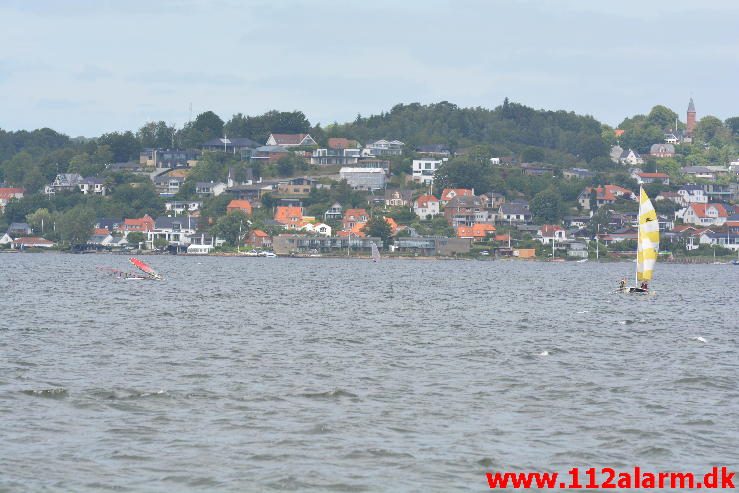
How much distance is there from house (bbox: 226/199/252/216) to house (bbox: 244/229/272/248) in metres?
8.09

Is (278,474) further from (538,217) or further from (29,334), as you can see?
(538,217)

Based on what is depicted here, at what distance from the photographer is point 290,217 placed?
188625 millimetres

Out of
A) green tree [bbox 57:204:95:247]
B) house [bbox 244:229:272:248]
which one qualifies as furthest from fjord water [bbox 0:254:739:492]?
green tree [bbox 57:204:95:247]

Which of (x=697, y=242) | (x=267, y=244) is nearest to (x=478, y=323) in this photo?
(x=267, y=244)

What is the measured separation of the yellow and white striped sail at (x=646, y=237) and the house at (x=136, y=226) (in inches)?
4902

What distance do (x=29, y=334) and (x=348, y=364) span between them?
14.5 m

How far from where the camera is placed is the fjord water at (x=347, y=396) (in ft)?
76.0

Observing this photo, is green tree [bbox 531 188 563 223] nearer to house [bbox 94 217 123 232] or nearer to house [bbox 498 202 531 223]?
house [bbox 498 202 531 223]

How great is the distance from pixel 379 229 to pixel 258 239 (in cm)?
1994

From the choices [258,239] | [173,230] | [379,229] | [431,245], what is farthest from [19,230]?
[431,245]

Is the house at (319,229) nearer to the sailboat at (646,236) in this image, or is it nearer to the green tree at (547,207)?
the green tree at (547,207)

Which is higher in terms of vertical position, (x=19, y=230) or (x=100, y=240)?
(x=19, y=230)

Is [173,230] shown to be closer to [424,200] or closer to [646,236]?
[424,200]

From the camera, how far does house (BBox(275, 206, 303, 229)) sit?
187000 millimetres
